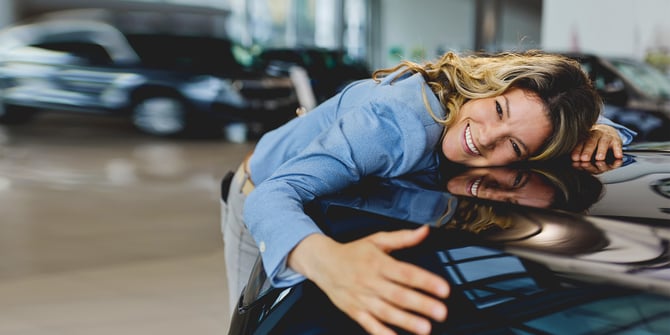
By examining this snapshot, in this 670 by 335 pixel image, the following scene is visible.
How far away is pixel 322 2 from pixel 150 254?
60.9ft

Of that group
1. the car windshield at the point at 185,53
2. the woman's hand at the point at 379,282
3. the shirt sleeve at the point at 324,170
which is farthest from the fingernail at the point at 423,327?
the car windshield at the point at 185,53

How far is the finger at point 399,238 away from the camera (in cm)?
93

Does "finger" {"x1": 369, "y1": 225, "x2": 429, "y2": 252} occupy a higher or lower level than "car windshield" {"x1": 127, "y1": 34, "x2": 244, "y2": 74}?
higher

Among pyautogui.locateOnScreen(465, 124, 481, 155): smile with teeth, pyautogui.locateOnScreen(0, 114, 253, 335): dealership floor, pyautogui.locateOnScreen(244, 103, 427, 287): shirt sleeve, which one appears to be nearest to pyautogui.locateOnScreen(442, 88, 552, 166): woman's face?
pyautogui.locateOnScreen(465, 124, 481, 155): smile with teeth

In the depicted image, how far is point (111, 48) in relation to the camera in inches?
333

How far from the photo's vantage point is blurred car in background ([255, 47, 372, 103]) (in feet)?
32.2

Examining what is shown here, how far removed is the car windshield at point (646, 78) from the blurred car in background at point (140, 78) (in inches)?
150

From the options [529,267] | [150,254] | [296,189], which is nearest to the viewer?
[529,267]

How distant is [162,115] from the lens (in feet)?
27.6

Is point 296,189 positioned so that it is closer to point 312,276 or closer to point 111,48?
point 312,276

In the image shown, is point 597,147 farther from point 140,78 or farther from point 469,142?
point 140,78

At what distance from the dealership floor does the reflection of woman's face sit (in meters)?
1.73

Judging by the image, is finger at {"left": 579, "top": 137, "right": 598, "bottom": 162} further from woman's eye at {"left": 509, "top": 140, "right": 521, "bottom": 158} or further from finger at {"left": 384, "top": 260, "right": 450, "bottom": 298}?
finger at {"left": 384, "top": 260, "right": 450, "bottom": 298}

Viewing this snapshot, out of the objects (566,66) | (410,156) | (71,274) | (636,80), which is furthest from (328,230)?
(636,80)
